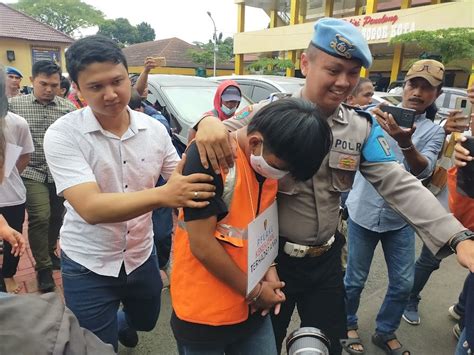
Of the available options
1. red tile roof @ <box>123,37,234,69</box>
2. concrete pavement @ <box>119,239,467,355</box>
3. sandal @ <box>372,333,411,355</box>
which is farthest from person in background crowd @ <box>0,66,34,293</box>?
red tile roof @ <box>123,37,234,69</box>

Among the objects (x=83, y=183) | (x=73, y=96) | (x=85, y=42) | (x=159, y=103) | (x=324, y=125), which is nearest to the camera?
(x=324, y=125)

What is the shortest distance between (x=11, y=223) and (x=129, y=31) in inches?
2254

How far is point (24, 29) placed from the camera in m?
20.2

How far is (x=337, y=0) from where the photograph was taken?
22.3 meters

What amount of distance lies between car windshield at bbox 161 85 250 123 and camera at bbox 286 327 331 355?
4.07 m

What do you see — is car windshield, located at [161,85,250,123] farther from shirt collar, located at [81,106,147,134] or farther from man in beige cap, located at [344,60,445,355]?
shirt collar, located at [81,106,147,134]

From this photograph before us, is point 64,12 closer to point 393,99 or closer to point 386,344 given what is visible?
point 393,99

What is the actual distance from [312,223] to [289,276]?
0.27 meters

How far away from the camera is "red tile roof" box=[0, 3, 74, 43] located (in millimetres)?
19636

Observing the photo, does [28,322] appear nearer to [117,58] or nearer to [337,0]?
[117,58]

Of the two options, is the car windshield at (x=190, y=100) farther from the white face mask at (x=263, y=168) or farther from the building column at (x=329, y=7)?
the building column at (x=329, y=7)

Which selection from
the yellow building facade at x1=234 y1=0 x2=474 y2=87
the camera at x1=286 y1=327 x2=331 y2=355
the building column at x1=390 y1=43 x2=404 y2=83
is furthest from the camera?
the building column at x1=390 y1=43 x2=404 y2=83

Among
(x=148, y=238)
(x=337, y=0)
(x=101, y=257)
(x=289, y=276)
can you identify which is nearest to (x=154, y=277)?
(x=148, y=238)

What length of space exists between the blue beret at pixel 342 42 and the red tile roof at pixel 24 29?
21.0 m
